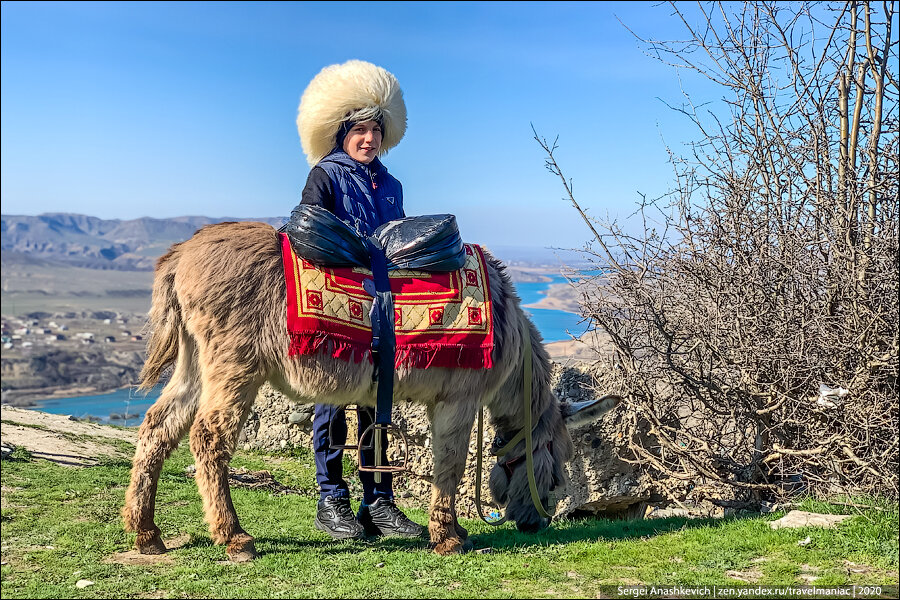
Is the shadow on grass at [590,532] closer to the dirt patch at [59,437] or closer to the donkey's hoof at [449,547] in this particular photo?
the donkey's hoof at [449,547]

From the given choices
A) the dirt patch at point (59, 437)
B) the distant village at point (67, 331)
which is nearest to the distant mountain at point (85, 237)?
the distant village at point (67, 331)

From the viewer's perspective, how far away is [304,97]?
4648mm

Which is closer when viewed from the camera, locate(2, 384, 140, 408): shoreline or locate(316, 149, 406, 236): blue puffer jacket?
locate(316, 149, 406, 236): blue puffer jacket

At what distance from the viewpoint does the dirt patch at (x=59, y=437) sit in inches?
244

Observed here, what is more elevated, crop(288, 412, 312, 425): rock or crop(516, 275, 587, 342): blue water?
crop(516, 275, 587, 342): blue water

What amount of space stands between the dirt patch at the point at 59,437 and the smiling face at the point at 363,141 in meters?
3.81

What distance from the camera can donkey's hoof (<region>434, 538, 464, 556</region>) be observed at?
13.3 feet

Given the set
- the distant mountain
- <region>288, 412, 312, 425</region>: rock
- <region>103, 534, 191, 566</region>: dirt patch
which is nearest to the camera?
<region>103, 534, 191, 566</region>: dirt patch

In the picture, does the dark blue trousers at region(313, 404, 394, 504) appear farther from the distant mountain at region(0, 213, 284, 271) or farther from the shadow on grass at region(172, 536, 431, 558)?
the distant mountain at region(0, 213, 284, 271)

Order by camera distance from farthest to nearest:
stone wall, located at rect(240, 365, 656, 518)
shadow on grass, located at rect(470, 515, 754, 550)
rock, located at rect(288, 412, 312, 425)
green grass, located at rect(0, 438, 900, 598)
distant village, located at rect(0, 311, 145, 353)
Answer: distant village, located at rect(0, 311, 145, 353) → rock, located at rect(288, 412, 312, 425) → stone wall, located at rect(240, 365, 656, 518) → shadow on grass, located at rect(470, 515, 754, 550) → green grass, located at rect(0, 438, 900, 598)

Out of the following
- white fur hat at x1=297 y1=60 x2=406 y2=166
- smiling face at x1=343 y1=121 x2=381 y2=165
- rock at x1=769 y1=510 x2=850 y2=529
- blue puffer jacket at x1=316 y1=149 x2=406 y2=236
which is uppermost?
white fur hat at x1=297 y1=60 x2=406 y2=166

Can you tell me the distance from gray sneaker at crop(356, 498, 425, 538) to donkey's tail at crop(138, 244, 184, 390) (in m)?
1.65

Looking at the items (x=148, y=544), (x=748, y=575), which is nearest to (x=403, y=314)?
(x=148, y=544)

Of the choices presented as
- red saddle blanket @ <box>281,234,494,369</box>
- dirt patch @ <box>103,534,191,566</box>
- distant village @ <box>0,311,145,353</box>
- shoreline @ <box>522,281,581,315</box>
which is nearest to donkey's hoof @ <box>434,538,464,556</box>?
red saddle blanket @ <box>281,234,494,369</box>
